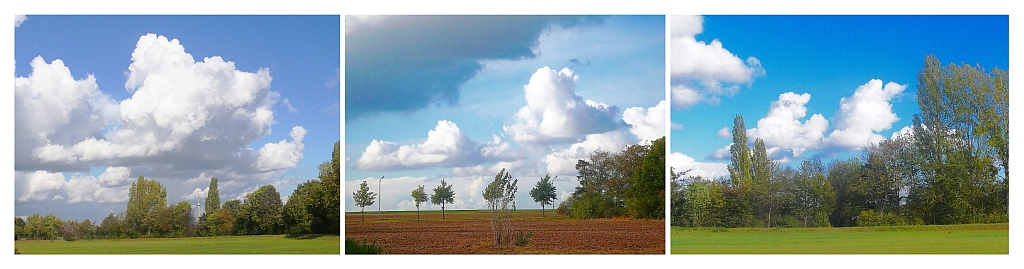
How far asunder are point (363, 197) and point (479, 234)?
1402mm

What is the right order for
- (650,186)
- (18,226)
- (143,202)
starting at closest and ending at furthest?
(18,226), (143,202), (650,186)

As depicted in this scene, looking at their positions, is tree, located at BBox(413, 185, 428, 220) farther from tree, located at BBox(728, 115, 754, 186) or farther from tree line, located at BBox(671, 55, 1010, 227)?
tree, located at BBox(728, 115, 754, 186)

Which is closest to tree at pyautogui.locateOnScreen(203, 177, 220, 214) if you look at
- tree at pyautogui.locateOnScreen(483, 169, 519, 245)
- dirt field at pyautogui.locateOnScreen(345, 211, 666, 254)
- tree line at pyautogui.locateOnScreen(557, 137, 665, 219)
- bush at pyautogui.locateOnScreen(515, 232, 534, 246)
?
dirt field at pyautogui.locateOnScreen(345, 211, 666, 254)

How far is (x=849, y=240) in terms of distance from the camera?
9.15m

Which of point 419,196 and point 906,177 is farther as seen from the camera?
point 906,177

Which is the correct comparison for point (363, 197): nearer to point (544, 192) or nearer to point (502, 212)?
point (502, 212)

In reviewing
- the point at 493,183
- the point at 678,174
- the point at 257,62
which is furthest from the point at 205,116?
the point at 678,174

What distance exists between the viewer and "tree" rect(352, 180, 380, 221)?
9.16m

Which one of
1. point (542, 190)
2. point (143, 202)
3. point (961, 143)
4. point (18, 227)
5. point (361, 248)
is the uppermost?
point (961, 143)

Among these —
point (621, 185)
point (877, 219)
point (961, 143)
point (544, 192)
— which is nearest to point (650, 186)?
point (621, 185)

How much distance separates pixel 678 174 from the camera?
9.47 m

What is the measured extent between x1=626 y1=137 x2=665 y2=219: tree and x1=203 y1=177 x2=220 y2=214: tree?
4.78 meters
